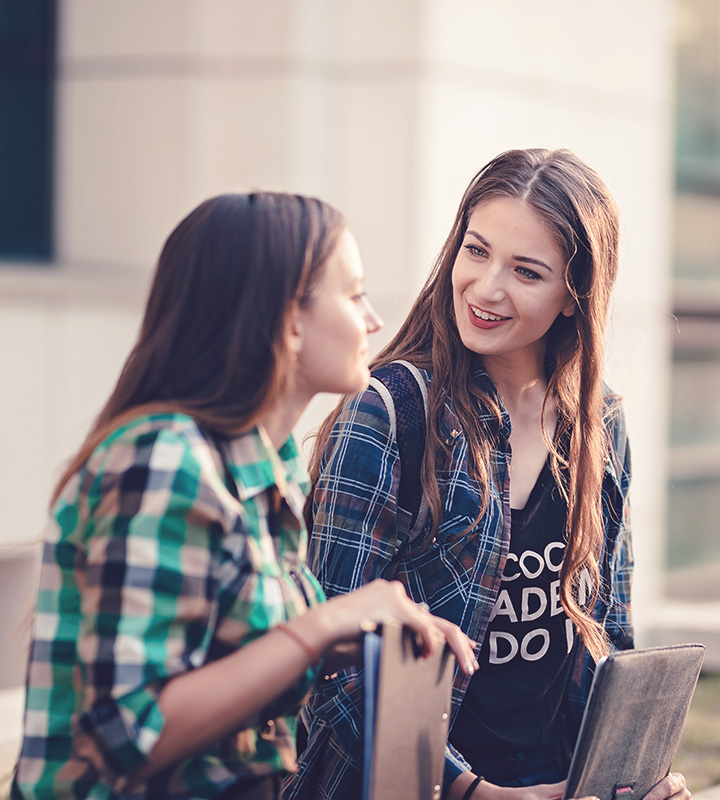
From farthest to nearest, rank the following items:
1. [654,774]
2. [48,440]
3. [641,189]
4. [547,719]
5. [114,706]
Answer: [641,189] → [48,440] → [547,719] → [654,774] → [114,706]

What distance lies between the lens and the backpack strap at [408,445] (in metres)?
2.43

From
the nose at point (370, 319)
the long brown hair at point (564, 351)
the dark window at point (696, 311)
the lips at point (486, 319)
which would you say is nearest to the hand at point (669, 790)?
the long brown hair at point (564, 351)

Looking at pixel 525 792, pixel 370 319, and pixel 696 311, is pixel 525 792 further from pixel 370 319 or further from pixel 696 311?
pixel 696 311

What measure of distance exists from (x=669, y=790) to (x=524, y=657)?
1.22 ft

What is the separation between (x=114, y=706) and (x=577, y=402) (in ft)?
4.80

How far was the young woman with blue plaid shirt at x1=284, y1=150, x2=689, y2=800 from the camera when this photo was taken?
2367 mm

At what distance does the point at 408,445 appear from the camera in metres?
2.44

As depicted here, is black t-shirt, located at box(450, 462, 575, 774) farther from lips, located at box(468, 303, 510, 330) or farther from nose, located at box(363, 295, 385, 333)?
nose, located at box(363, 295, 385, 333)

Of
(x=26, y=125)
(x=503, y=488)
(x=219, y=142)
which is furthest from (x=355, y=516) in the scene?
(x=26, y=125)

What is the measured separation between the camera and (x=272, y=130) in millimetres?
6422

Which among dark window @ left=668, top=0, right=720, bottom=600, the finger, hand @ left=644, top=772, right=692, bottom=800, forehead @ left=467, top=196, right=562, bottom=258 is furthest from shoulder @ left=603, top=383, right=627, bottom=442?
dark window @ left=668, top=0, right=720, bottom=600

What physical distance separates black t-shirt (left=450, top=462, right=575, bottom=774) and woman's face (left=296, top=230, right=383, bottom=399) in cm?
75

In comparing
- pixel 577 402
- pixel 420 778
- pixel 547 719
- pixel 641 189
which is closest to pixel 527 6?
pixel 641 189

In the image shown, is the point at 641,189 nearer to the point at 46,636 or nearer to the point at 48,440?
the point at 48,440
